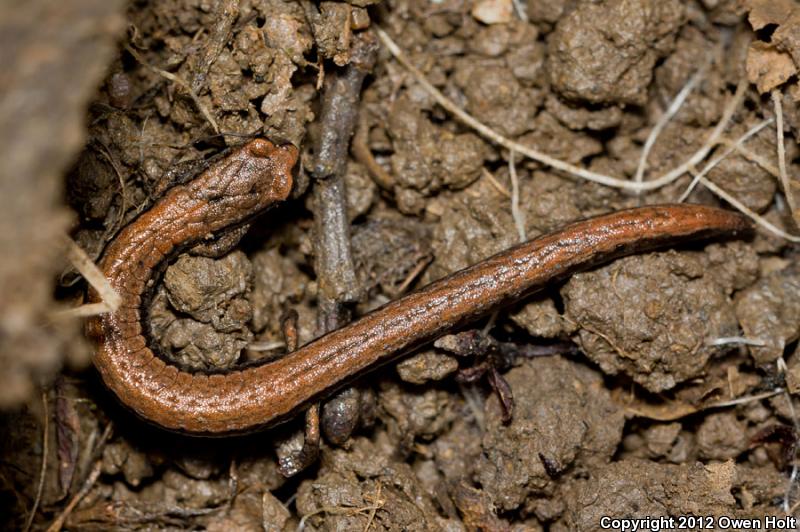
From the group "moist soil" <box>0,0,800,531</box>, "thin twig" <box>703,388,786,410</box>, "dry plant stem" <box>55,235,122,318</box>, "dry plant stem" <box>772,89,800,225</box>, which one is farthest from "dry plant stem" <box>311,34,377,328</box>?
"dry plant stem" <box>772,89,800,225</box>

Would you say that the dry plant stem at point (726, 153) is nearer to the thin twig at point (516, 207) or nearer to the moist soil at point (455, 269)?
the moist soil at point (455, 269)

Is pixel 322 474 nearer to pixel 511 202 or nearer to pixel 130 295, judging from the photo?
pixel 130 295

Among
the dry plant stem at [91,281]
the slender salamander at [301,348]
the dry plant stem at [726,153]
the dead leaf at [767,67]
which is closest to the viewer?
the dry plant stem at [91,281]

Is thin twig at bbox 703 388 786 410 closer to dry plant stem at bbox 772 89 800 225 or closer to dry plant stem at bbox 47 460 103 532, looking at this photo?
dry plant stem at bbox 772 89 800 225

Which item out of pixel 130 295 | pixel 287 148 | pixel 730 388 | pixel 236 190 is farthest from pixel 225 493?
pixel 730 388

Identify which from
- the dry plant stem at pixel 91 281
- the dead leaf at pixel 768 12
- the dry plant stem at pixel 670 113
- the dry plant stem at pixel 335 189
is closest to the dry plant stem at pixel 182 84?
the dry plant stem at pixel 335 189

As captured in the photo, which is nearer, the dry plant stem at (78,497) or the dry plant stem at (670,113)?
the dry plant stem at (78,497)

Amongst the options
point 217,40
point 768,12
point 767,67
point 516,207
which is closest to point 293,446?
point 516,207
